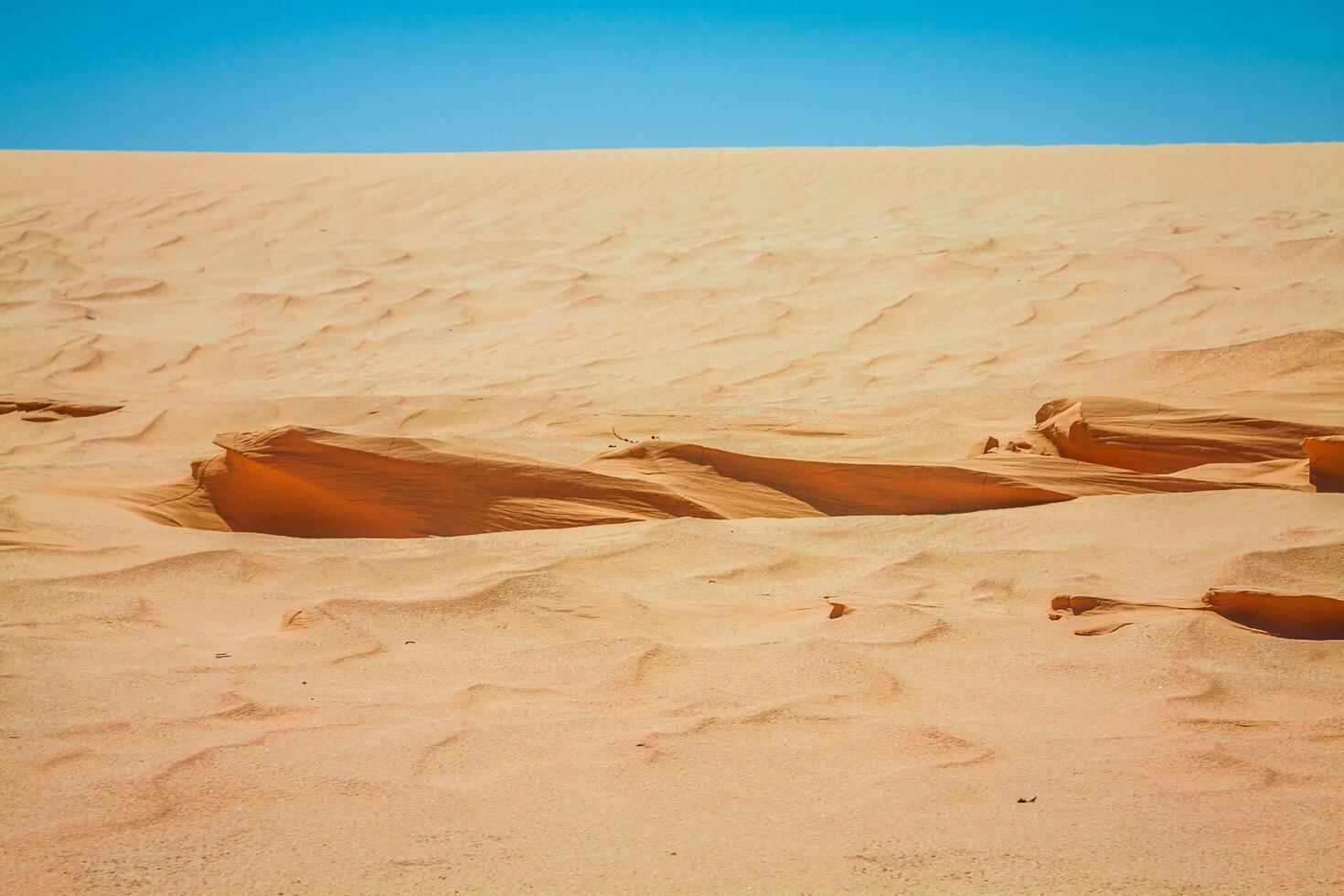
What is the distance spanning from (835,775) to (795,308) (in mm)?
5076

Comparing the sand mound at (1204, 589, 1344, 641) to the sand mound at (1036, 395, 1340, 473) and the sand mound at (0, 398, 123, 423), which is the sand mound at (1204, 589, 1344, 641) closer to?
the sand mound at (1036, 395, 1340, 473)

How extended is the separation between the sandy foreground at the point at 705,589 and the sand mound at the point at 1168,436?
1cm

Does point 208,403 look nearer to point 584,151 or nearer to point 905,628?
point 905,628

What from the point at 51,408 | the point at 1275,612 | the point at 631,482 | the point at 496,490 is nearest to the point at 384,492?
the point at 496,490

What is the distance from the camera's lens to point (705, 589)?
2625 millimetres

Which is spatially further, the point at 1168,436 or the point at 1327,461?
the point at 1168,436

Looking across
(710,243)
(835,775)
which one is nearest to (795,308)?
(710,243)

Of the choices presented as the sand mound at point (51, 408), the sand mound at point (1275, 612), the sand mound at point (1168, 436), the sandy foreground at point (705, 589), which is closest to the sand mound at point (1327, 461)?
the sandy foreground at point (705, 589)

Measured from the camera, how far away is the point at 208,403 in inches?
190

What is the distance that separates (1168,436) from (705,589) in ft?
5.20

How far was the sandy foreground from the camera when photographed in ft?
4.75

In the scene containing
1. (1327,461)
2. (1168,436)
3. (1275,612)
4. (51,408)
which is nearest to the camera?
(1275,612)

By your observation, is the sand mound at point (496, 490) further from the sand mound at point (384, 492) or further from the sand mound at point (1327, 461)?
the sand mound at point (1327, 461)

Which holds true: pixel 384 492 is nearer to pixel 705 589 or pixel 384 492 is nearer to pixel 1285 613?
pixel 705 589
